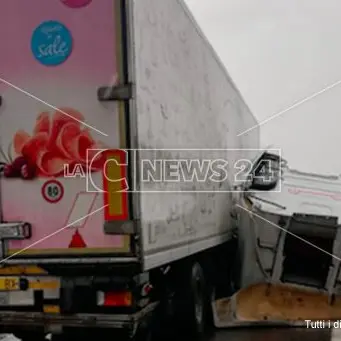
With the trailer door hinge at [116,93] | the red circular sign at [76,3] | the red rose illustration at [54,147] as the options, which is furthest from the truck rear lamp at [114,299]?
the red circular sign at [76,3]

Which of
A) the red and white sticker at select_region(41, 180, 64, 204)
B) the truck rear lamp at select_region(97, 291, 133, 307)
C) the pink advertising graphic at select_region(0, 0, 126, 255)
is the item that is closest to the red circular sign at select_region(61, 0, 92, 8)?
the pink advertising graphic at select_region(0, 0, 126, 255)

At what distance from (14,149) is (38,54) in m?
0.88

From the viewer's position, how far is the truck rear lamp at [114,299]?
6.26 meters

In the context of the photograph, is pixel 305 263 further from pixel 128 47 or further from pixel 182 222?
pixel 128 47

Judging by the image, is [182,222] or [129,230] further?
[182,222]

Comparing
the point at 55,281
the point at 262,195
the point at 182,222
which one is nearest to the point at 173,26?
the point at 182,222

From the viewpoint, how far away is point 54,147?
20.4 ft

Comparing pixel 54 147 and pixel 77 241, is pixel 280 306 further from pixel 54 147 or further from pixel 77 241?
pixel 54 147

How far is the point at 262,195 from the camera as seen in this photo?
10.4m

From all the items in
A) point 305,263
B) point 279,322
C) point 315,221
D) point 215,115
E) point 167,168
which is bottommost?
point 279,322

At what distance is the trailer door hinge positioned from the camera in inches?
234

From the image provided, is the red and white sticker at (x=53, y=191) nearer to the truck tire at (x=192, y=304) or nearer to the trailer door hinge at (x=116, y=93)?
the trailer door hinge at (x=116, y=93)

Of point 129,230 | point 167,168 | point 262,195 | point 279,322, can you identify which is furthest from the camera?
point 262,195

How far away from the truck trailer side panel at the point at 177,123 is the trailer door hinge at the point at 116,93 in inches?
3.7
